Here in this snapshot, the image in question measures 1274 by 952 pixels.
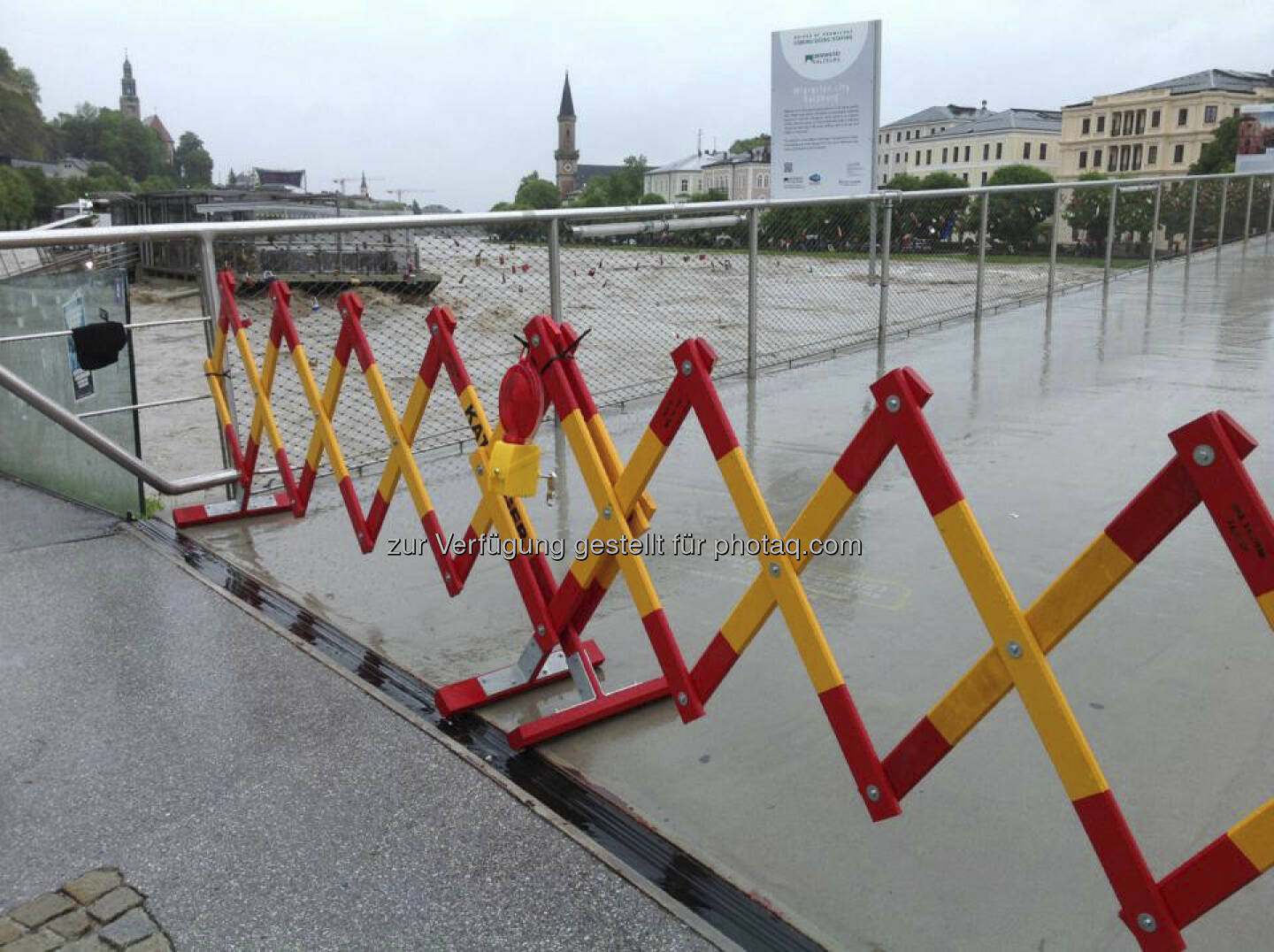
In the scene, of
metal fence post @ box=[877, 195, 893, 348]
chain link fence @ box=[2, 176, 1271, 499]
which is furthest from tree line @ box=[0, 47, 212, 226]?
metal fence post @ box=[877, 195, 893, 348]

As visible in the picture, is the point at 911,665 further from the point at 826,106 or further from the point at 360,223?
the point at 826,106

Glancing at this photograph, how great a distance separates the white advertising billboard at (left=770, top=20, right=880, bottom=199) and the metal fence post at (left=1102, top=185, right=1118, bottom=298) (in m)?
4.10

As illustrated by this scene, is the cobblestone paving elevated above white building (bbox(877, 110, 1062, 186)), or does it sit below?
below

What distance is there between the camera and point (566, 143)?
172250mm

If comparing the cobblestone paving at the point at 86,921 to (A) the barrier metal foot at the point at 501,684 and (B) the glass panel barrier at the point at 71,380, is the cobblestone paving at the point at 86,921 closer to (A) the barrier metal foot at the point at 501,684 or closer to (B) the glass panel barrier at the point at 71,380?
(A) the barrier metal foot at the point at 501,684

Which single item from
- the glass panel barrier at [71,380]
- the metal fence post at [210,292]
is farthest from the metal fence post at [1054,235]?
the glass panel barrier at [71,380]

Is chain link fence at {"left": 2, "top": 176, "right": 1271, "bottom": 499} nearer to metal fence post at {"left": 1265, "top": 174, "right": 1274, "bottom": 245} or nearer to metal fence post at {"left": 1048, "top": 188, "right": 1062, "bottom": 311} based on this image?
metal fence post at {"left": 1048, "top": 188, "right": 1062, "bottom": 311}

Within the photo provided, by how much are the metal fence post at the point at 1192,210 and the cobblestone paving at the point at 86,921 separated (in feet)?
54.7

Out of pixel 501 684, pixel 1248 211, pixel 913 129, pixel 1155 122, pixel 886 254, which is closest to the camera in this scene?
pixel 501 684

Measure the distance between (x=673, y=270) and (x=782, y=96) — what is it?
968cm

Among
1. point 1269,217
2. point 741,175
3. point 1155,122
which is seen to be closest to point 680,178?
point 741,175

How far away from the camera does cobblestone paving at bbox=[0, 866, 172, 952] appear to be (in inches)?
90.2

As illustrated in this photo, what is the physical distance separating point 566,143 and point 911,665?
7002 inches

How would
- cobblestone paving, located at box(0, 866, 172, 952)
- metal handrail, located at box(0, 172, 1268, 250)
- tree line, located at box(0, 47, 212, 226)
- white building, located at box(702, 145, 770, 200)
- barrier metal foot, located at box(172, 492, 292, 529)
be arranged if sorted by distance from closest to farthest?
cobblestone paving, located at box(0, 866, 172, 952), metal handrail, located at box(0, 172, 1268, 250), barrier metal foot, located at box(172, 492, 292, 529), tree line, located at box(0, 47, 212, 226), white building, located at box(702, 145, 770, 200)
